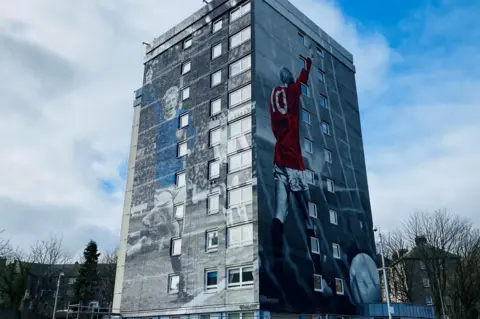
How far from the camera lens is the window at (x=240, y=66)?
3659cm

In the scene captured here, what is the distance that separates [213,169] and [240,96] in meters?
6.73

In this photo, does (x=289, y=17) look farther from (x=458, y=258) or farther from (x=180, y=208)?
(x=458, y=258)

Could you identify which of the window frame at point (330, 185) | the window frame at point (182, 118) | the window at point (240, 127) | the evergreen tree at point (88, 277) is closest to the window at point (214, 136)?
the window at point (240, 127)

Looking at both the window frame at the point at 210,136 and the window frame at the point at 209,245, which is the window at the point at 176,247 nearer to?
the window frame at the point at 209,245

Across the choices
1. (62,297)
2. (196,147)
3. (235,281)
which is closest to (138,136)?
(196,147)

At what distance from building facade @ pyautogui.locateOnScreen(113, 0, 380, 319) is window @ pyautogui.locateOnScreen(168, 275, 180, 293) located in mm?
540

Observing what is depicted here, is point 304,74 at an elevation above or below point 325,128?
above

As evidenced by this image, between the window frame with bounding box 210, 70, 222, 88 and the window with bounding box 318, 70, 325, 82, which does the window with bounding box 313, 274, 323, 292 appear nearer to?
the window frame with bounding box 210, 70, 222, 88

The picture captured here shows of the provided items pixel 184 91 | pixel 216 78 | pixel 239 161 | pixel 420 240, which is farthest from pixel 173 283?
pixel 420 240

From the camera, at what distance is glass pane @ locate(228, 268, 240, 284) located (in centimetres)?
3080

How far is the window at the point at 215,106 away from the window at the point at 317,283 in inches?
649

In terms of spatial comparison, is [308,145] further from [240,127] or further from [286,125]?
[240,127]

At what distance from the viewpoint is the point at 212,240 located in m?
33.6

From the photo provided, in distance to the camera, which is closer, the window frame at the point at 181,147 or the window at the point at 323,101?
the window frame at the point at 181,147
